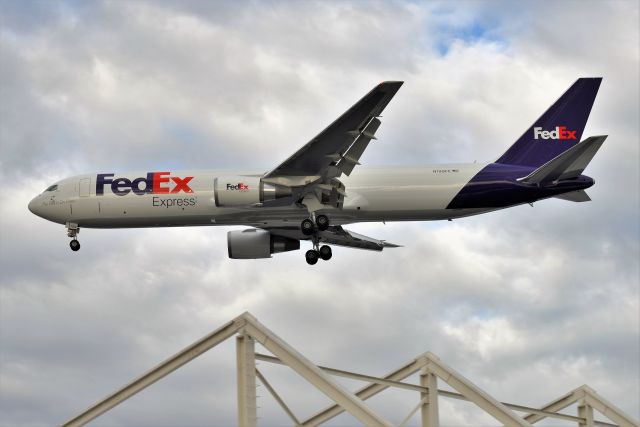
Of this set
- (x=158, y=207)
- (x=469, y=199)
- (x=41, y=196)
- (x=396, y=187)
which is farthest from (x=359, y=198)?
(x=41, y=196)

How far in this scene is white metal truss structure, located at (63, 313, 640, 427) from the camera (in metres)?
26.0

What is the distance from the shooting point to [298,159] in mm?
38656

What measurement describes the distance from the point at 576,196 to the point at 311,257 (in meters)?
10.2

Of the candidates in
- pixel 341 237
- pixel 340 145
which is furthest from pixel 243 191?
pixel 341 237

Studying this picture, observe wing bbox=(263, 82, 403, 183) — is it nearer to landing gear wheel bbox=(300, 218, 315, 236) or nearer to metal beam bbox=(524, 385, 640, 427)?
landing gear wheel bbox=(300, 218, 315, 236)

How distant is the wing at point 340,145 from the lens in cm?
3562

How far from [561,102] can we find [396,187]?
8.32 metres

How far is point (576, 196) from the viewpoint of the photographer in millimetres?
40125

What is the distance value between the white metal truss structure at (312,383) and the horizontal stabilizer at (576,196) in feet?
30.1

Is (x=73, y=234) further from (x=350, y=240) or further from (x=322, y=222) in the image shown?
(x=350, y=240)

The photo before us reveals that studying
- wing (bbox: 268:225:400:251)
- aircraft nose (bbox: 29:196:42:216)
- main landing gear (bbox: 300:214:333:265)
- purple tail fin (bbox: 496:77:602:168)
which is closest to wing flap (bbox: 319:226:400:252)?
wing (bbox: 268:225:400:251)

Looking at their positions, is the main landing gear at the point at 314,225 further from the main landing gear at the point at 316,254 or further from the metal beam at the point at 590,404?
the metal beam at the point at 590,404

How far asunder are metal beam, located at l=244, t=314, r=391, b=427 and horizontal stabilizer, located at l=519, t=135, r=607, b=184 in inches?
584

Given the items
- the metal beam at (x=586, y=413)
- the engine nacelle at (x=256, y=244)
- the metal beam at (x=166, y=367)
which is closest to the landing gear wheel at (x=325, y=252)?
the engine nacelle at (x=256, y=244)
